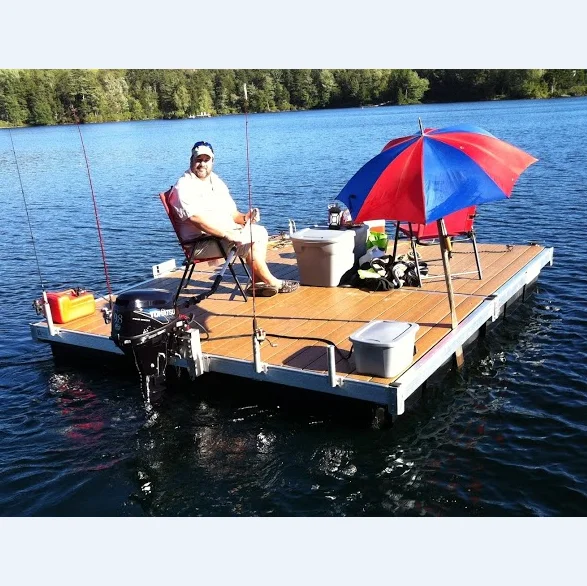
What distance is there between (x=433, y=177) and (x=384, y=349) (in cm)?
166

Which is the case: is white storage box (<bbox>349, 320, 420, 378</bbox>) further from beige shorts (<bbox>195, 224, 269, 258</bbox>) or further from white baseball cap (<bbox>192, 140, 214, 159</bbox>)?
white baseball cap (<bbox>192, 140, 214, 159</bbox>)

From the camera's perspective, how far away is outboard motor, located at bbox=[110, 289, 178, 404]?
19.3 ft

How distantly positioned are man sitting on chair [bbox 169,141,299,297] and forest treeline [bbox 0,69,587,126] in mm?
50686

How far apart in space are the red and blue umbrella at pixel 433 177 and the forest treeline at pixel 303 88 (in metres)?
51.5

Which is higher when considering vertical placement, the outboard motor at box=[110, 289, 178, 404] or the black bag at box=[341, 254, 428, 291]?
the outboard motor at box=[110, 289, 178, 404]

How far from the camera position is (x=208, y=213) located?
22.1 feet

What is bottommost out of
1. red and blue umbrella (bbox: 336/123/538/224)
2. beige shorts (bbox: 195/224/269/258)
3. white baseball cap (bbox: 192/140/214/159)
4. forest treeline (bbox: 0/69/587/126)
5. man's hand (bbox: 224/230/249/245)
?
forest treeline (bbox: 0/69/587/126)

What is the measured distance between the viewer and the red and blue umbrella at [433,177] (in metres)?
5.93

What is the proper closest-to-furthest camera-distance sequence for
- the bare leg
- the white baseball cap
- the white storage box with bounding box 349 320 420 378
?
the white storage box with bounding box 349 320 420 378, the white baseball cap, the bare leg

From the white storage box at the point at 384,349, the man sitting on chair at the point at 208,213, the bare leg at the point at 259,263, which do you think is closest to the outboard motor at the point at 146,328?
the man sitting on chair at the point at 208,213

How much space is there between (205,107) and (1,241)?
51975 mm

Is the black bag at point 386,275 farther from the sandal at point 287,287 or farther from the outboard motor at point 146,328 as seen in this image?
the outboard motor at point 146,328

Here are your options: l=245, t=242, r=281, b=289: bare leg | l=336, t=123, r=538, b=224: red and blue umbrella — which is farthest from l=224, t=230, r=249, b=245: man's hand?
l=336, t=123, r=538, b=224: red and blue umbrella

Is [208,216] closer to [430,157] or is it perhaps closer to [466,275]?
[430,157]
